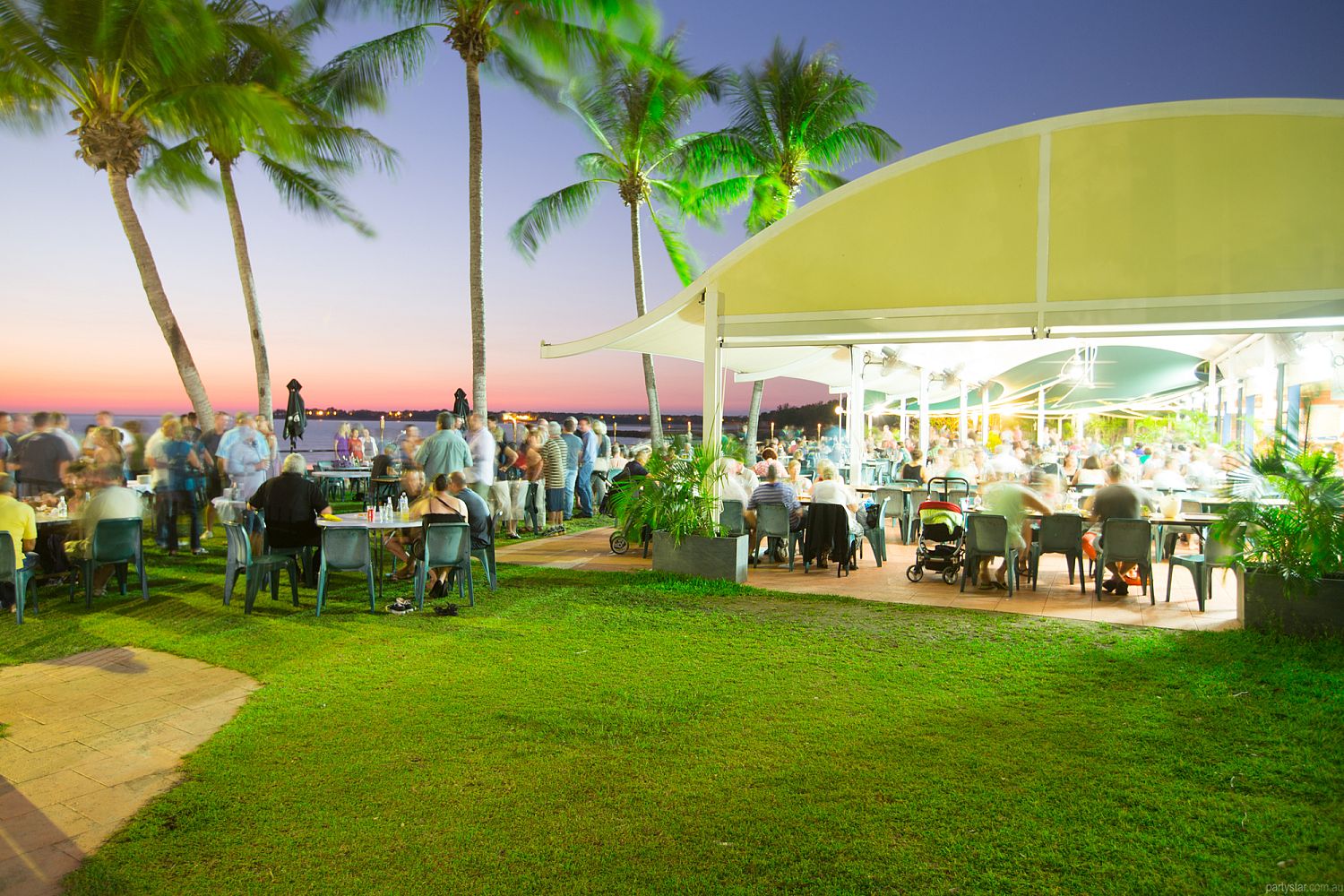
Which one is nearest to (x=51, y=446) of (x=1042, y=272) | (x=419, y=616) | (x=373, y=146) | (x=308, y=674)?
(x=419, y=616)

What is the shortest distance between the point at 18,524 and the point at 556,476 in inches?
278

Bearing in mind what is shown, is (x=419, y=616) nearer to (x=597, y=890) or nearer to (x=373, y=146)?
(x=597, y=890)

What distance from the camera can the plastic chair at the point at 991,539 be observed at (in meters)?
8.04

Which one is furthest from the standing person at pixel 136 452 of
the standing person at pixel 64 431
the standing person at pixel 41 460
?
the standing person at pixel 41 460

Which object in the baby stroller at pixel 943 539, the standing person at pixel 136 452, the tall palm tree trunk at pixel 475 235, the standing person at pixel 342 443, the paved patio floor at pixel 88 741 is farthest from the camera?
the standing person at pixel 342 443

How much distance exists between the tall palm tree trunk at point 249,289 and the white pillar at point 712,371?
11.0m

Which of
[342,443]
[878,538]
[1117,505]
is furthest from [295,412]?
[1117,505]

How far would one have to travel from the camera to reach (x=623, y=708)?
15.7ft

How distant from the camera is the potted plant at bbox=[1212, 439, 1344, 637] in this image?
5945mm

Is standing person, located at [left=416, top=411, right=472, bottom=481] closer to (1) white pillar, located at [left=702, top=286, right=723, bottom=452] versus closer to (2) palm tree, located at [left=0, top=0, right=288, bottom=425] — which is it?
(1) white pillar, located at [left=702, top=286, right=723, bottom=452]

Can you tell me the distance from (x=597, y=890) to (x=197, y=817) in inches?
72.9

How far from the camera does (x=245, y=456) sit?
1018cm

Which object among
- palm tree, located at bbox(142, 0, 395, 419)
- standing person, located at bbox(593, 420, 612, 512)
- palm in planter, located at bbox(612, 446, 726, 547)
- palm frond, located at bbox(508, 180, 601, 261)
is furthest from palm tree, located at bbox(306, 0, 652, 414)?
palm in planter, located at bbox(612, 446, 726, 547)

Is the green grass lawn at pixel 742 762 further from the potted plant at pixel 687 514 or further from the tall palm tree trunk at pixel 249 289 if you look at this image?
the tall palm tree trunk at pixel 249 289
